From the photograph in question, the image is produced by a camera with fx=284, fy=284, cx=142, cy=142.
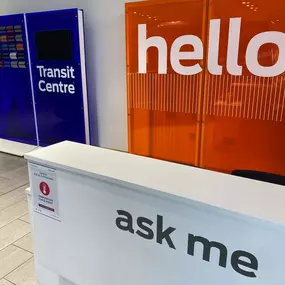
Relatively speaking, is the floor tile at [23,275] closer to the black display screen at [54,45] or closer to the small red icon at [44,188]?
the small red icon at [44,188]

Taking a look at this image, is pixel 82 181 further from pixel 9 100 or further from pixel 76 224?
pixel 9 100

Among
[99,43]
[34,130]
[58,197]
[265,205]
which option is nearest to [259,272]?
[265,205]

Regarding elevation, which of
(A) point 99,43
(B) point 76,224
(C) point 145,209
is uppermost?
(A) point 99,43

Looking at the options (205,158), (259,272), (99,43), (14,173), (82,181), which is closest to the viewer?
(259,272)

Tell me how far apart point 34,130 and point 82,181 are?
10.3ft

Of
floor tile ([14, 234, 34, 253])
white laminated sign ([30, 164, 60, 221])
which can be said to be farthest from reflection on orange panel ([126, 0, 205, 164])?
white laminated sign ([30, 164, 60, 221])

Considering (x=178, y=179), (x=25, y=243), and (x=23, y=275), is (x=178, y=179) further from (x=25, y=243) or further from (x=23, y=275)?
(x=25, y=243)

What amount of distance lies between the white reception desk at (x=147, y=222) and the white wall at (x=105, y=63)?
2227 mm

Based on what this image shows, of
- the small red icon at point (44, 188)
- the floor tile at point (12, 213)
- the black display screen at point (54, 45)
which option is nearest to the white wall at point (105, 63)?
the black display screen at point (54, 45)

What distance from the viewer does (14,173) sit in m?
3.69

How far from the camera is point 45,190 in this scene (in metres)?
1.20

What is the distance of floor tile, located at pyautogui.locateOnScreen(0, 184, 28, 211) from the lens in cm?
292

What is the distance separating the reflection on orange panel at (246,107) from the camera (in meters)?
2.35

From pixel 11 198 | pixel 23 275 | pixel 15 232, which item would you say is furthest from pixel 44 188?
pixel 11 198
